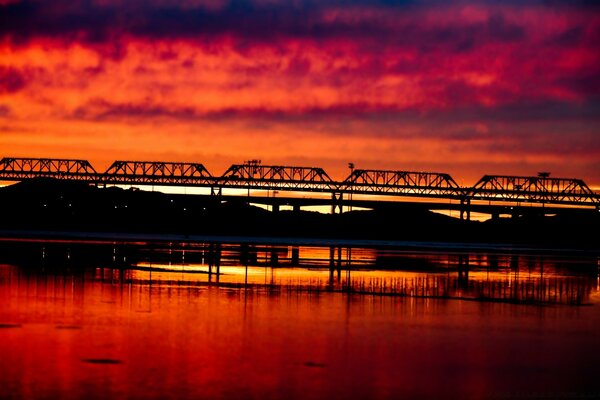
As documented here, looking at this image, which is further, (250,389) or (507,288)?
(507,288)

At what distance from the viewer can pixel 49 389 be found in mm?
15242

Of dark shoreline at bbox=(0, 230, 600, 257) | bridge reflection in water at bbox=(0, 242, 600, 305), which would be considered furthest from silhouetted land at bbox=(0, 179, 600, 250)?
bridge reflection in water at bbox=(0, 242, 600, 305)

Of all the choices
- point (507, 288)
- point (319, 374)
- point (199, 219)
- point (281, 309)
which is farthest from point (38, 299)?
point (199, 219)

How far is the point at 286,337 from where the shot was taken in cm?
2150

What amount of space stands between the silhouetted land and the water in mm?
103362

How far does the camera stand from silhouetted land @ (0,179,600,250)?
149500mm

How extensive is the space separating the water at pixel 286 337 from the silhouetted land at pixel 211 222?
103m

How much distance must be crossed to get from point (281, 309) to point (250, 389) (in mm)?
10957

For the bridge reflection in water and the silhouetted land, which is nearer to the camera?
the bridge reflection in water

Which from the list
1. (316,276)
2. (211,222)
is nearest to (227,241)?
(316,276)

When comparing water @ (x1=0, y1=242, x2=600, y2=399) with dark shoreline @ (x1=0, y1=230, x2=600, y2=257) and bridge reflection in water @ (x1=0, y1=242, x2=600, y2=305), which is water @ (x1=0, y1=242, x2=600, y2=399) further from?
dark shoreline @ (x1=0, y1=230, x2=600, y2=257)

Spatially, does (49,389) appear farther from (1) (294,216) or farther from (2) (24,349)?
(1) (294,216)

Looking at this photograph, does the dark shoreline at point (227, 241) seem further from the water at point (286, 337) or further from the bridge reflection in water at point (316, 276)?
the water at point (286, 337)

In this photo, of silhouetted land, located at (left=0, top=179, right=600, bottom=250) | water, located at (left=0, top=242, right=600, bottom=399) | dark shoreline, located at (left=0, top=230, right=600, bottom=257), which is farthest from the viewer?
silhouetted land, located at (left=0, top=179, right=600, bottom=250)
